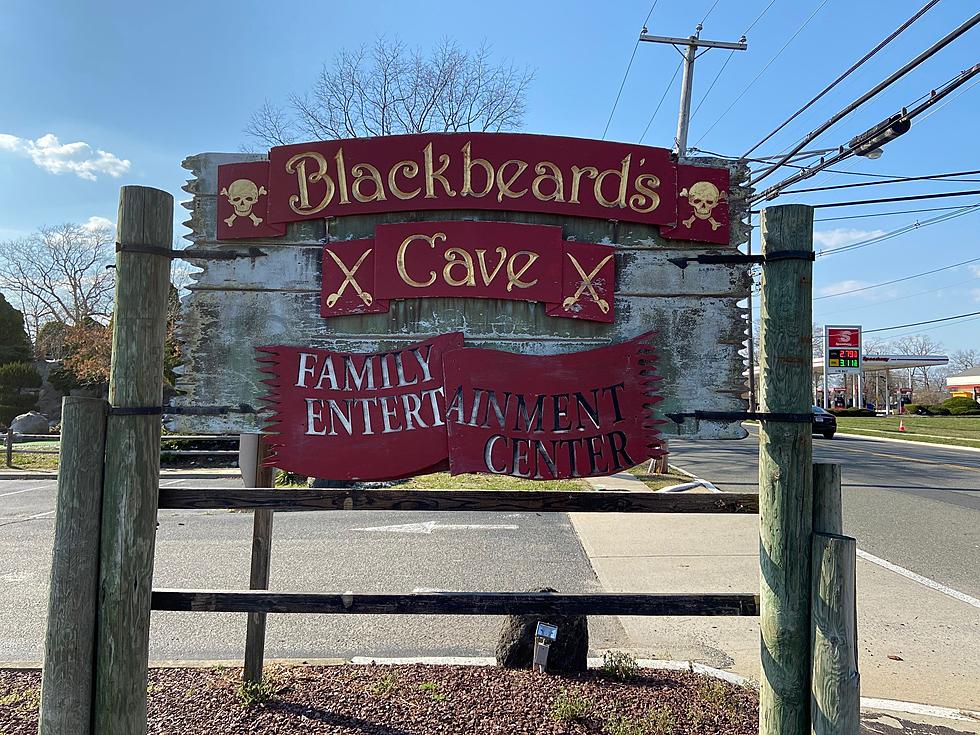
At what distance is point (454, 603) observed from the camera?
7.42ft

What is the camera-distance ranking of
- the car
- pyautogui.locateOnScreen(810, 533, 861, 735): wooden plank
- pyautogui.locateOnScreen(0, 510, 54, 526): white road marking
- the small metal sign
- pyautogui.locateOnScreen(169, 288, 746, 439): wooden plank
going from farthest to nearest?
the car, pyautogui.locateOnScreen(0, 510, 54, 526): white road marking, the small metal sign, pyautogui.locateOnScreen(169, 288, 746, 439): wooden plank, pyautogui.locateOnScreen(810, 533, 861, 735): wooden plank

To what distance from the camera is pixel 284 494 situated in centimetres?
238

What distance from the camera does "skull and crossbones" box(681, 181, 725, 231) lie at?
2541mm

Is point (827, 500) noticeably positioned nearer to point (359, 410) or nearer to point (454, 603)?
point (454, 603)

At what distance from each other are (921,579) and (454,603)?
567cm

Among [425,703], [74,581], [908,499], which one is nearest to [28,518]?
[425,703]

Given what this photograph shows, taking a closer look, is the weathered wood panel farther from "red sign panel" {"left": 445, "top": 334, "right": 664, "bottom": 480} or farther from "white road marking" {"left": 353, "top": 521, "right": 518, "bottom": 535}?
"white road marking" {"left": 353, "top": 521, "right": 518, "bottom": 535}

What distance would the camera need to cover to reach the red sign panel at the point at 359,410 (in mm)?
2463

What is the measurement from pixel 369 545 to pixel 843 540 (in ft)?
19.8

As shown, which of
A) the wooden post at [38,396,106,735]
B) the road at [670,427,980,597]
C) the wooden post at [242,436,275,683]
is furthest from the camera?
the road at [670,427,980,597]

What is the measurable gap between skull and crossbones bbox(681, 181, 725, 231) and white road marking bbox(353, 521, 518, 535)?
636cm

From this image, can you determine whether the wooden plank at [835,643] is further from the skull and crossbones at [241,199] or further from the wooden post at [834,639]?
A: the skull and crossbones at [241,199]

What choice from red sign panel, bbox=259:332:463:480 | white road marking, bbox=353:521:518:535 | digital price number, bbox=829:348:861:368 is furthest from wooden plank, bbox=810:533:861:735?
digital price number, bbox=829:348:861:368

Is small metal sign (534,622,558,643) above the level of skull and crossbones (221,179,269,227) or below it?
below
